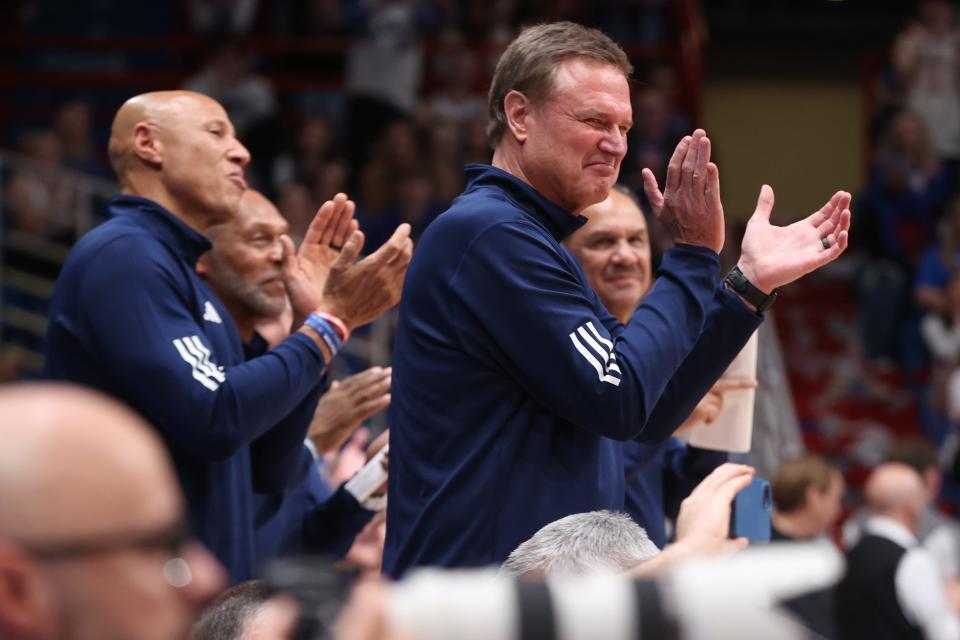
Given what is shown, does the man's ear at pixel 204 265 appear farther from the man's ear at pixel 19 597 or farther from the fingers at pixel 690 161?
the man's ear at pixel 19 597

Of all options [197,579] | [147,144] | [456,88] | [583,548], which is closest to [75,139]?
[456,88]

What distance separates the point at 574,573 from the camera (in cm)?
210

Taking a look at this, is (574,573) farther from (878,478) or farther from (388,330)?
(388,330)

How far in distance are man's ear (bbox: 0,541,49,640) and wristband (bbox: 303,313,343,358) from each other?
1918mm

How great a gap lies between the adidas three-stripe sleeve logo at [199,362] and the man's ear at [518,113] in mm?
767

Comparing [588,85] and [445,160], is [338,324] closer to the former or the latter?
[588,85]

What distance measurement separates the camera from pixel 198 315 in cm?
312

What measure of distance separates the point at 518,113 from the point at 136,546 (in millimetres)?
1694

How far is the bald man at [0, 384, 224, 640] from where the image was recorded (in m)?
1.14

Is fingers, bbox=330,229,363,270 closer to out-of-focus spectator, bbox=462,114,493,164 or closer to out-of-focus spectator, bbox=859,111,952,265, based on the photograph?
out-of-focus spectator, bbox=462,114,493,164

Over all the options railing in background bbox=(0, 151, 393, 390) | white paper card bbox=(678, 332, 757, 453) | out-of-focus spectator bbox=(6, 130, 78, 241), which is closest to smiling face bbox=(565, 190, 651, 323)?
white paper card bbox=(678, 332, 757, 453)

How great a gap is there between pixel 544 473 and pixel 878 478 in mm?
3795

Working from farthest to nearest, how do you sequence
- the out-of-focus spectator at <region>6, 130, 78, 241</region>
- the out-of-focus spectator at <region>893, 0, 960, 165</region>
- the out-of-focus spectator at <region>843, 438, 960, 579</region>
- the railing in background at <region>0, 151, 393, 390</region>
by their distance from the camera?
the out-of-focus spectator at <region>893, 0, 960, 165</region> → the out-of-focus spectator at <region>6, 130, 78, 241</region> → the railing in background at <region>0, 151, 393, 390</region> → the out-of-focus spectator at <region>843, 438, 960, 579</region>

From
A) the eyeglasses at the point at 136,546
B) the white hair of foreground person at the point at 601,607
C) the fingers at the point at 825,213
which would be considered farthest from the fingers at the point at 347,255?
the white hair of foreground person at the point at 601,607
